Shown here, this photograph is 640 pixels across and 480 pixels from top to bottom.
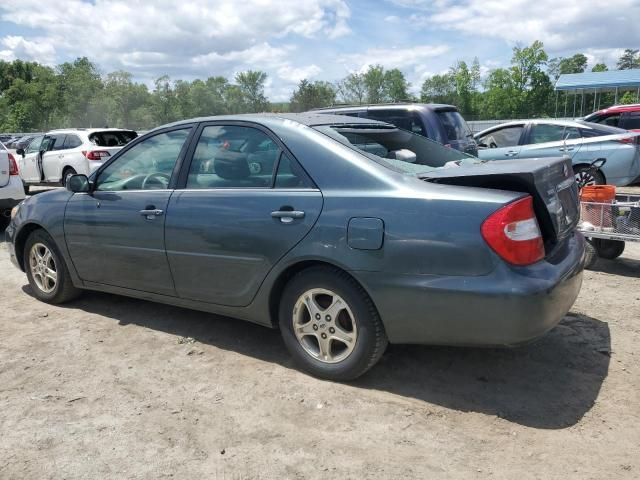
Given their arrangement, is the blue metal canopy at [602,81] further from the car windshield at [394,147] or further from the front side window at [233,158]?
the front side window at [233,158]

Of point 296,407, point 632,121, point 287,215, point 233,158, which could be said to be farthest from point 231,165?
point 632,121

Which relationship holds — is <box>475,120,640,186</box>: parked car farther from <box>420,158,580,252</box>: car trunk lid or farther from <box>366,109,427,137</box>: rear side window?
<box>420,158,580,252</box>: car trunk lid

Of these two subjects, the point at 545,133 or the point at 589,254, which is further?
the point at 545,133

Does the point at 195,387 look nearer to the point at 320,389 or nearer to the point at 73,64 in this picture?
the point at 320,389

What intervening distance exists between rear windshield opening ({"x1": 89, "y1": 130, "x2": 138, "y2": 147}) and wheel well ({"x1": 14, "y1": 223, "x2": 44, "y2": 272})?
8969mm

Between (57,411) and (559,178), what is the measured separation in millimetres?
3304

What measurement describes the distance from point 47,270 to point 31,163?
11.4 metres

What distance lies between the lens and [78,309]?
500 centimetres

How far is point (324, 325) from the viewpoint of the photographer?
3430 mm

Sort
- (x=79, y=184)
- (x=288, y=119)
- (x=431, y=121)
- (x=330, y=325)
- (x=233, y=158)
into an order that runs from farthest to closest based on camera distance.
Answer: (x=431, y=121), (x=79, y=184), (x=233, y=158), (x=288, y=119), (x=330, y=325)

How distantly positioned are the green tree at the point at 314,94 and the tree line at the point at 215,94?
0.10m

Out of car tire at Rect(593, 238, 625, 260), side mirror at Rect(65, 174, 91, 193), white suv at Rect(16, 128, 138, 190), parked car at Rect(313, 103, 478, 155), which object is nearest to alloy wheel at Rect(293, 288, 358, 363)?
side mirror at Rect(65, 174, 91, 193)

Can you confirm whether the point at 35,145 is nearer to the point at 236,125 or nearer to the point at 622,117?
the point at 236,125

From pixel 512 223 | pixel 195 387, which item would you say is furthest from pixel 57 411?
pixel 512 223
